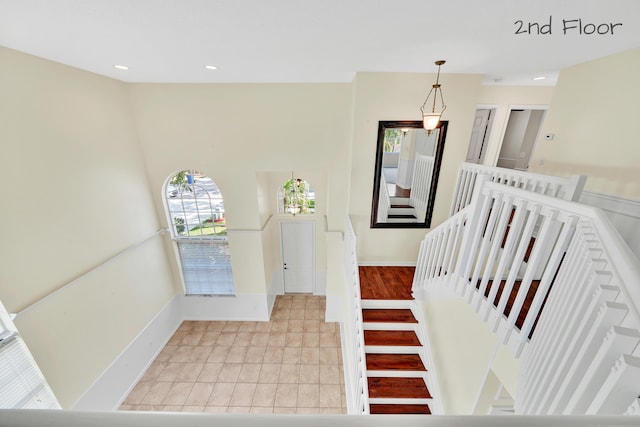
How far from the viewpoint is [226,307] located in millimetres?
4914

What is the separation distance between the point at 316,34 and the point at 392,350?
3.54 m

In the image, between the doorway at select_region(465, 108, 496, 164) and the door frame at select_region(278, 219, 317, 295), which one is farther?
the door frame at select_region(278, 219, 317, 295)

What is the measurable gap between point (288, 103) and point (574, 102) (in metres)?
3.64

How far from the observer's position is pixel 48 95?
2533 mm

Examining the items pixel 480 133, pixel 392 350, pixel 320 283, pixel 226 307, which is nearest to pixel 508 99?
pixel 480 133

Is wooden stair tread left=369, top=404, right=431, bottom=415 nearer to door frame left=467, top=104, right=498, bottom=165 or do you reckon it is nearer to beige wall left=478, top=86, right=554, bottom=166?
door frame left=467, top=104, right=498, bottom=165

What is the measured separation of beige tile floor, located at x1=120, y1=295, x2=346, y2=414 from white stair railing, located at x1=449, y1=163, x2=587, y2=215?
135 inches

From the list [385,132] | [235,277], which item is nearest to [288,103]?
[385,132]

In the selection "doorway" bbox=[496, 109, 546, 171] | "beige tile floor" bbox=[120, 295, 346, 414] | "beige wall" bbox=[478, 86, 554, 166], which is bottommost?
"beige tile floor" bbox=[120, 295, 346, 414]

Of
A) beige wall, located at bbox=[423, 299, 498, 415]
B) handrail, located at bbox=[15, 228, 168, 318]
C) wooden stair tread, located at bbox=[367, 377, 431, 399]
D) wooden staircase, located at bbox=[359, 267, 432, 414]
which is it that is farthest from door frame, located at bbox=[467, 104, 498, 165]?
handrail, located at bbox=[15, 228, 168, 318]

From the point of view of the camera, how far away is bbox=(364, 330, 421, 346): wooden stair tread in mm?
2961

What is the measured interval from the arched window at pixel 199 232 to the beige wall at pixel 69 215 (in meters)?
0.67

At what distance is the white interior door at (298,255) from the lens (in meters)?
5.34

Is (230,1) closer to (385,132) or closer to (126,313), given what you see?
(385,132)
